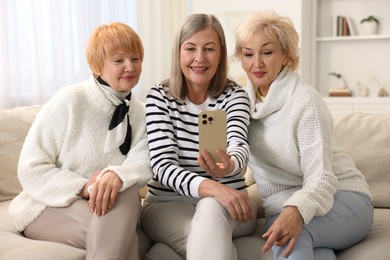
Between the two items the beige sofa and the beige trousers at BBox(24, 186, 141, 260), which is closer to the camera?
the beige trousers at BBox(24, 186, 141, 260)

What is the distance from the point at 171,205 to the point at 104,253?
351 mm

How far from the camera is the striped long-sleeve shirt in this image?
173 cm

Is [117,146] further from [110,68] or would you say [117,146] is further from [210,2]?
[210,2]

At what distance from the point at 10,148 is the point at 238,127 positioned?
37.5 inches

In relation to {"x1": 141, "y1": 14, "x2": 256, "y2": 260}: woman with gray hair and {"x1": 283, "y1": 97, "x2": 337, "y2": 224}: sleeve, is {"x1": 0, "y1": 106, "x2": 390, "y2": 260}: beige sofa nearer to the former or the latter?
{"x1": 141, "y1": 14, "x2": 256, "y2": 260}: woman with gray hair

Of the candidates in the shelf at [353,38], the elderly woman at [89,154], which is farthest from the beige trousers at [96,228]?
the shelf at [353,38]

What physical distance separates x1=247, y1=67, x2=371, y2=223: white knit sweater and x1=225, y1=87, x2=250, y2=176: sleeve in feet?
0.11

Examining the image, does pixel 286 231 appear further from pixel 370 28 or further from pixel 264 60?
pixel 370 28

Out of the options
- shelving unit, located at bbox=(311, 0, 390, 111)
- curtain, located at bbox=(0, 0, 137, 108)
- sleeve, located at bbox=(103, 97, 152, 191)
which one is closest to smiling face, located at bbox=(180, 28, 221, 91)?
sleeve, located at bbox=(103, 97, 152, 191)

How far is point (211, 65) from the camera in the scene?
1.86m

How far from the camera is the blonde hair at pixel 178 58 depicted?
185 centimetres

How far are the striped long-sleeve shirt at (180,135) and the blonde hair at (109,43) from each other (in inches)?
7.6

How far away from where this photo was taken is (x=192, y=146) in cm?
183

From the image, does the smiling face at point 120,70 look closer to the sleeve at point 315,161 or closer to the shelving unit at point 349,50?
the sleeve at point 315,161
